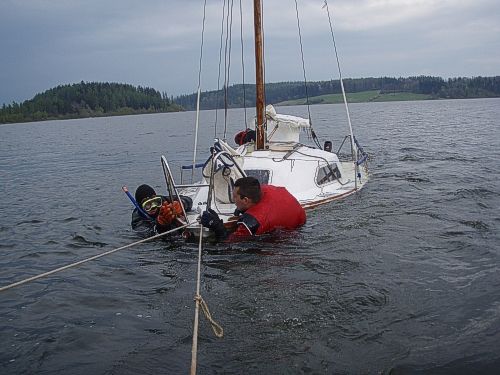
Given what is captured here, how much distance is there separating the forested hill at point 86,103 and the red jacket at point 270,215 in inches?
6686

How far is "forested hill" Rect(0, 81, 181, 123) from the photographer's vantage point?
167875mm

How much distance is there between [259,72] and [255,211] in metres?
7.22

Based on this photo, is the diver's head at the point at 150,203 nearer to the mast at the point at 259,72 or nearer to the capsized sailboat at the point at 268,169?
the capsized sailboat at the point at 268,169

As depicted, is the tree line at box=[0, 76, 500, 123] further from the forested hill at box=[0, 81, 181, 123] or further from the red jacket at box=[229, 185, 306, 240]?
the red jacket at box=[229, 185, 306, 240]

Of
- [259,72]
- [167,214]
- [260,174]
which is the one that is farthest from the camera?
[259,72]

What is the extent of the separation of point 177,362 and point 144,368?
0.37 m

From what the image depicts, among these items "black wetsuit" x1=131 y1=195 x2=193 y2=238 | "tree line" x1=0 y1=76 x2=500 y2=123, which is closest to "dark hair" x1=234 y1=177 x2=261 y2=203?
"black wetsuit" x1=131 y1=195 x2=193 y2=238

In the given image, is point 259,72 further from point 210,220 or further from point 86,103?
point 86,103

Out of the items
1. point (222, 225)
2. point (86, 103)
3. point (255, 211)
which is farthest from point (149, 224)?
point (86, 103)

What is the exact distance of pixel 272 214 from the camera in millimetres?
10359

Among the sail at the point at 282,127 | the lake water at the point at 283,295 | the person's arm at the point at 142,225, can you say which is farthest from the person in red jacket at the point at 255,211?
the sail at the point at 282,127

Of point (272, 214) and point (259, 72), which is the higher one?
point (259, 72)

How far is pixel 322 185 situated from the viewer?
14.8m

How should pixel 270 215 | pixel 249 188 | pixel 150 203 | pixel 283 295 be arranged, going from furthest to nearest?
pixel 150 203, pixel 270 215, pixel 249 188, pixel 283 295
